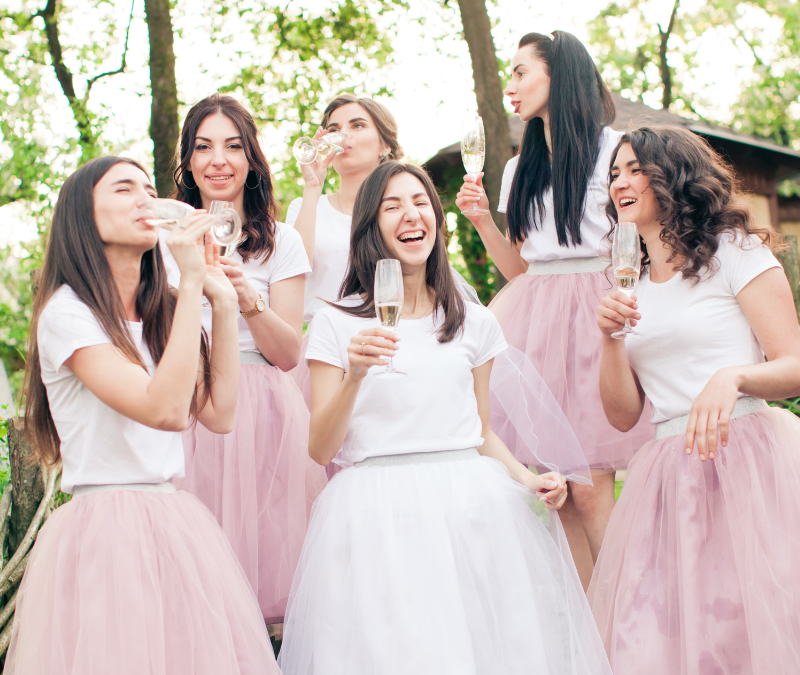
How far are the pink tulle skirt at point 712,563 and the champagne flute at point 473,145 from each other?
5.13 feet

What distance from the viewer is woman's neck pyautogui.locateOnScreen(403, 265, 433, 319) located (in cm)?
337

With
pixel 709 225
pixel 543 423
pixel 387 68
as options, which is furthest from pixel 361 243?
pixel 387 68

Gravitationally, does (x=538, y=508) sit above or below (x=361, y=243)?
below

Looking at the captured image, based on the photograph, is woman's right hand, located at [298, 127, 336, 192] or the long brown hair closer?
woman's right hand, located at [298, 127, 336, 192]

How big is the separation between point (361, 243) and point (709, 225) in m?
1.38

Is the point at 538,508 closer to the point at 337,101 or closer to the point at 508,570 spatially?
the point at 508,570

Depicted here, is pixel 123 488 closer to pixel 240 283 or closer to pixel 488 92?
pixel 240 283

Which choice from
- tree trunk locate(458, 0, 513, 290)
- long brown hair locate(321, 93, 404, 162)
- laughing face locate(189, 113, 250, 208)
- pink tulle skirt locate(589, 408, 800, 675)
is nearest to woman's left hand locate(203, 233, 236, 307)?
laughing face locate(189, 113, 250, 208)

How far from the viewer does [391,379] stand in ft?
10.3

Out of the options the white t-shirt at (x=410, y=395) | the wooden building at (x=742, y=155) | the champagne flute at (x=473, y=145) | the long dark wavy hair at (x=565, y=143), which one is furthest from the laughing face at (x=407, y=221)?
the wooden building at (x=742, y=155)

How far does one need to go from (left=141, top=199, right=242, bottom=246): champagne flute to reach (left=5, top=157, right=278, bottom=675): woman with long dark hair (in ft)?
0.19

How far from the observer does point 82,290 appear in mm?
2697

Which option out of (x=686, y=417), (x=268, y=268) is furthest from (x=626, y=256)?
(x=268, y=268)

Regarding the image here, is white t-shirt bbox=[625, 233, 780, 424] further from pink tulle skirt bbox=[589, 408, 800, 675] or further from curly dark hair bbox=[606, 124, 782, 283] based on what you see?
pink tulle skirt bbox=[589, 408, 800, 675]
